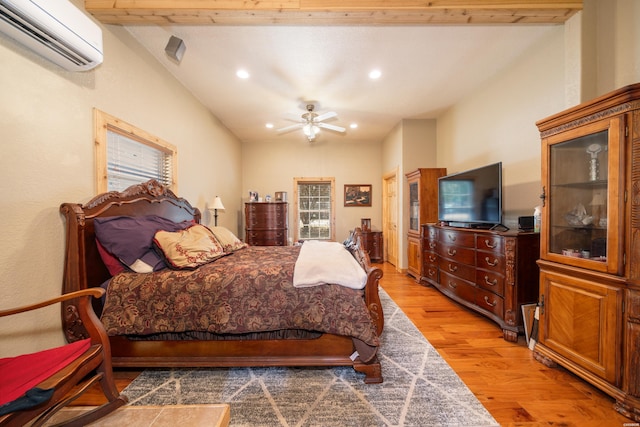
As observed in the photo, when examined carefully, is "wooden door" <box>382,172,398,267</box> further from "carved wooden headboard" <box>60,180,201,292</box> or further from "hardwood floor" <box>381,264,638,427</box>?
"carved wooden headboard" <box>60,180,201,292</box>

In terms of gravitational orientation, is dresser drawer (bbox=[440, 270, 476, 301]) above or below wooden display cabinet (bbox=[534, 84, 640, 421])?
below

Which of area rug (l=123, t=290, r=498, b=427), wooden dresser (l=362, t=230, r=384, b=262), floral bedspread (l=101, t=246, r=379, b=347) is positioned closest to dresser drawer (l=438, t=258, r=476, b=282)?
area rug (l=123, t=290, r=498, b=427)

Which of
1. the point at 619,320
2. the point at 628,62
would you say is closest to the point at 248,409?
the point at 619,320

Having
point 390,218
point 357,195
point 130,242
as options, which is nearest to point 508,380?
point 130,242

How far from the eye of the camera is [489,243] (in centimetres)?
243

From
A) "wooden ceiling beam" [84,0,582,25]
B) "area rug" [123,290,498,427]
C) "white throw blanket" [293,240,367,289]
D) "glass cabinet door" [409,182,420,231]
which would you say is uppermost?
"wooden ceiling beam" [84,0,582,25]

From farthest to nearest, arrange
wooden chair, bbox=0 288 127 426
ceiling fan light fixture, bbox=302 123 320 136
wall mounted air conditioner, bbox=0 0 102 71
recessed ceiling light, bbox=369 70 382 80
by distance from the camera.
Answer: ceiling fan light fixture, bbox=302 123 320 136 → recessed ceiling light, bbox=369 70 382 80 → wall mounted air conditioner, bbox=0 0 102 71 → wooden chair, bbox=0 288 127 426

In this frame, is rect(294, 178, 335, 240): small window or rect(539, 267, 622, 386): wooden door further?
rect(294, 178, 335, 240): small window

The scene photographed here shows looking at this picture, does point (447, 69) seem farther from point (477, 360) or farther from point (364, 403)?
point (364, 403)

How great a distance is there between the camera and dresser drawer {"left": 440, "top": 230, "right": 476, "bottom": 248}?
269cm

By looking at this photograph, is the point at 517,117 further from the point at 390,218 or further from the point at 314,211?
the point at 314,211

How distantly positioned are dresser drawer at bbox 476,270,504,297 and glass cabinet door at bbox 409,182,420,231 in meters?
1.56

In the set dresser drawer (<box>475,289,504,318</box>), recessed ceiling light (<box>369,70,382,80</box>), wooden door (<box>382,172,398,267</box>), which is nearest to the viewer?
dresser drawer (<box>475,289,504,318</box>)

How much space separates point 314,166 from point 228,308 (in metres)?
4.52
